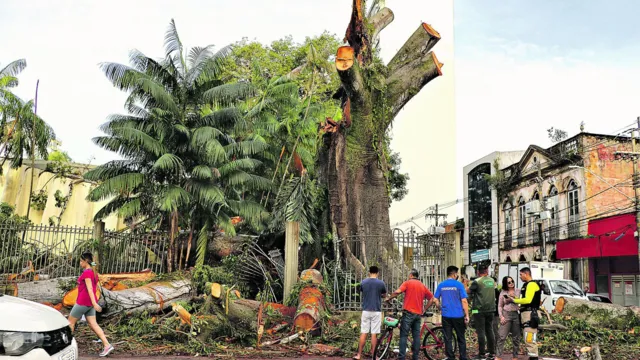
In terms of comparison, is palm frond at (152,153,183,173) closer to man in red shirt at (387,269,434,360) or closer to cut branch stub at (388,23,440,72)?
cut branch stub at (388,23,440,72)

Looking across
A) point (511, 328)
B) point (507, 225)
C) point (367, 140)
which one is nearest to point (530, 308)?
point (511, 328)

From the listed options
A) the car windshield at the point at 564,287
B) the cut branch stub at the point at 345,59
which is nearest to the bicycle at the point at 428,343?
the cut branch stub at the point at 345,59

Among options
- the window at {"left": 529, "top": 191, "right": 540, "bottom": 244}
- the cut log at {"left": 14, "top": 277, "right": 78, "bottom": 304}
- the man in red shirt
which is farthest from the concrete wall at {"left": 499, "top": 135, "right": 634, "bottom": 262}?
the cut log at {"left": 14, "top": 277, "right": 78, "bottom": 304}

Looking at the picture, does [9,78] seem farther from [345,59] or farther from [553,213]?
[553,213]

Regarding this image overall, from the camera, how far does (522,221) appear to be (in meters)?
38.9

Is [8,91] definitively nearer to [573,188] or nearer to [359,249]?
[359,249]

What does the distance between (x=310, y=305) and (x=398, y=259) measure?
421cm

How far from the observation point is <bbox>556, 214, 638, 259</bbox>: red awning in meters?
27.8

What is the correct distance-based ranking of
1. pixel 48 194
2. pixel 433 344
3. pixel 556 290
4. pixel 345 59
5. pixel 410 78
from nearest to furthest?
pixel 433 344, pixel 345 59, pixel 410 78, pixel 556 290, pixel 48 194

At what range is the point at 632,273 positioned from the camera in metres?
28.6

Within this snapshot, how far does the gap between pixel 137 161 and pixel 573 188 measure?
2633cm

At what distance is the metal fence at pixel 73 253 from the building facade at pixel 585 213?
22.5 metres

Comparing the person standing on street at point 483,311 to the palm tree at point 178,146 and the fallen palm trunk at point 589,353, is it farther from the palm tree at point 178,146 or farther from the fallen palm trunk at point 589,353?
the palm tree at point 178,146

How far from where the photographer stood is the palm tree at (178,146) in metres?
16.3
